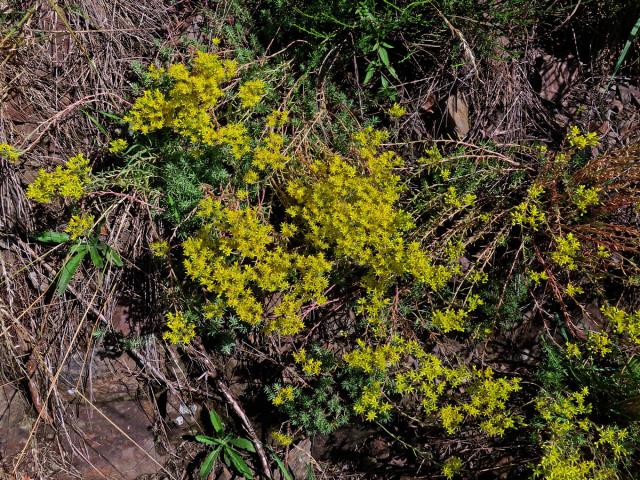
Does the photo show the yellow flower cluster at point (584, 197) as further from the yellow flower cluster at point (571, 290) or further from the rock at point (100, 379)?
the rock at point (100, 379)

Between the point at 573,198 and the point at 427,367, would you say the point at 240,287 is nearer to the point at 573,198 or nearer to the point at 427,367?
the point at 427,367

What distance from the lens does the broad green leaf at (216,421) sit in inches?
160

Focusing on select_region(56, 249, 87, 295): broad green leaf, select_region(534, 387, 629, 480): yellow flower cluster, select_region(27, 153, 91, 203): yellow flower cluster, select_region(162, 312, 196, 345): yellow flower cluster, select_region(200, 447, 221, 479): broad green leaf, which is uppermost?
select_region(27, 153, 91, 203): yellow flower cluster

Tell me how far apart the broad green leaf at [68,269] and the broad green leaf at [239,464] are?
1.81 metres

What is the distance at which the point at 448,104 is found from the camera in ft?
13.5

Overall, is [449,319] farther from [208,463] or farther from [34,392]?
[34,392]

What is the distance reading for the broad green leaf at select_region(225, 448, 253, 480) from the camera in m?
4.03

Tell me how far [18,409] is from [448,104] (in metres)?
4.27

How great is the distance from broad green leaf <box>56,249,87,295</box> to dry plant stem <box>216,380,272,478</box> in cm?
139

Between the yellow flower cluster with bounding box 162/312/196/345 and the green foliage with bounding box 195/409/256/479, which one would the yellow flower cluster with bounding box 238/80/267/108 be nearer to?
the yellow flower cluster with bounding box 162/312/196/345

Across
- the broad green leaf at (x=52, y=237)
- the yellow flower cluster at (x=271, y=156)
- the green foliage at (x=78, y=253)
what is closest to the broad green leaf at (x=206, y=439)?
the green foliage at (x=78, y=253)

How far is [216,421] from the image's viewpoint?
4078 mm

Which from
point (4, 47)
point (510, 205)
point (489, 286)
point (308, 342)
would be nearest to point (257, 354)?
point (308, 342)

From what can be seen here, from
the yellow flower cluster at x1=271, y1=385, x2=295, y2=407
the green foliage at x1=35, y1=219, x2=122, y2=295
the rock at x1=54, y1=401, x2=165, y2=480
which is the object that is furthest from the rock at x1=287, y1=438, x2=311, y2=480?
the green foliage at x1=35, y1=219, x2=122, y2=295
